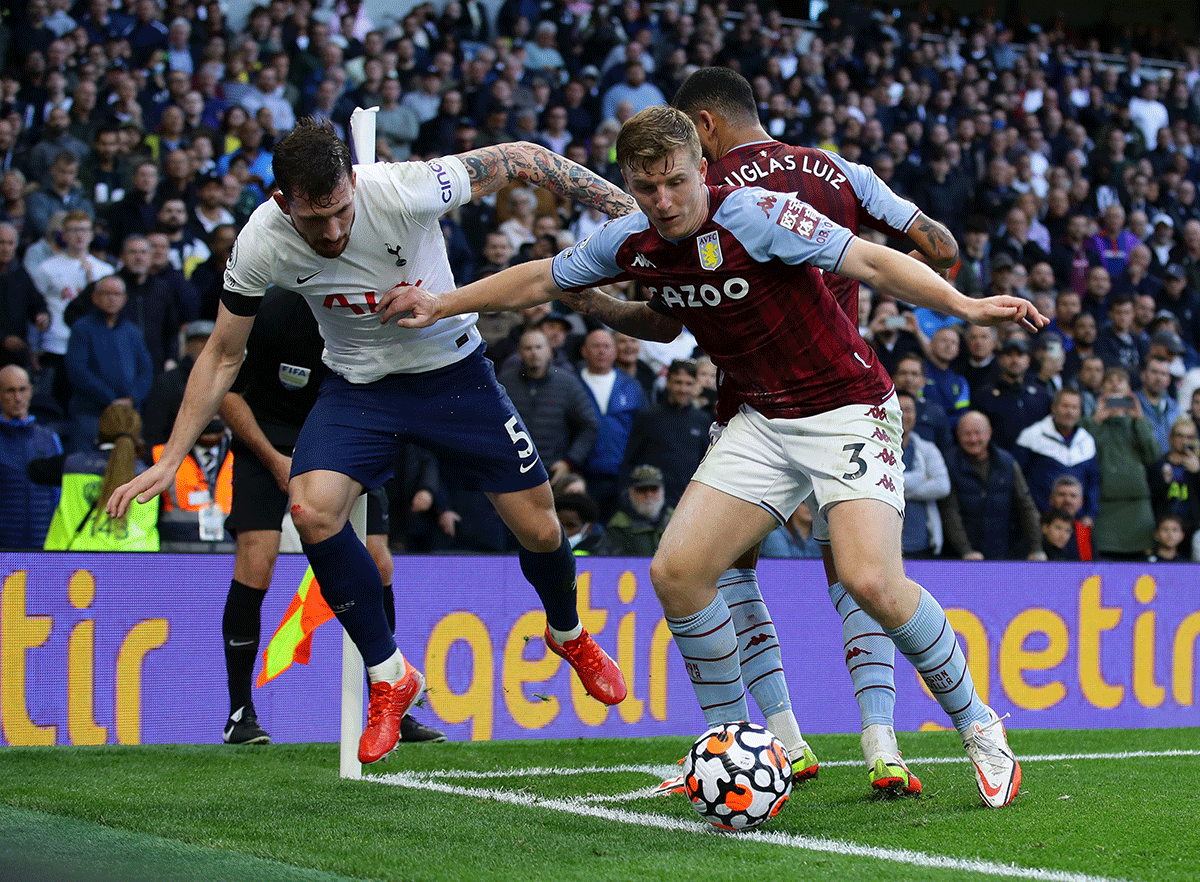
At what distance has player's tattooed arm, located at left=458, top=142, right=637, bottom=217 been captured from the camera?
5.29 meters

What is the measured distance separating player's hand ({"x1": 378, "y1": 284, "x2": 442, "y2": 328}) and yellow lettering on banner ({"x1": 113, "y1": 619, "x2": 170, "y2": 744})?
3.02 meters

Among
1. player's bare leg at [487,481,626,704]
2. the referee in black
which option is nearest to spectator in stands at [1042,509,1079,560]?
player's bare leg at [487,481,626,704]

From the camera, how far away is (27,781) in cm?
549

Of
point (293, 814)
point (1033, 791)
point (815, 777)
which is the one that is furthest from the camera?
point (815, 777)

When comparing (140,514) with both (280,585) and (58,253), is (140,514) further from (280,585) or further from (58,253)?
(58,253)

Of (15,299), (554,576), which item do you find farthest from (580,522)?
(15,299)

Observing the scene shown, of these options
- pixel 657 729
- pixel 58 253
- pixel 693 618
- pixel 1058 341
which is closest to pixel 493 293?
pixel 693 618

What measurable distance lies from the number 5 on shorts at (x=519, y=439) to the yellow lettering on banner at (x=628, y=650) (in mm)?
2436

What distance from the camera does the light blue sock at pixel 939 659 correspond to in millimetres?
4660

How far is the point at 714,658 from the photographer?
191 inches

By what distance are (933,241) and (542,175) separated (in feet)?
4.95

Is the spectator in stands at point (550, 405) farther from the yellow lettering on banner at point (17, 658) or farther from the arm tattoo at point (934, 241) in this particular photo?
the arm tattoo at point (934, 241)

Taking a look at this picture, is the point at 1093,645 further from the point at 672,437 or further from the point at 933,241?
the point at 933,241

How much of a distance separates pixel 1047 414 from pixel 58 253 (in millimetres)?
7557
